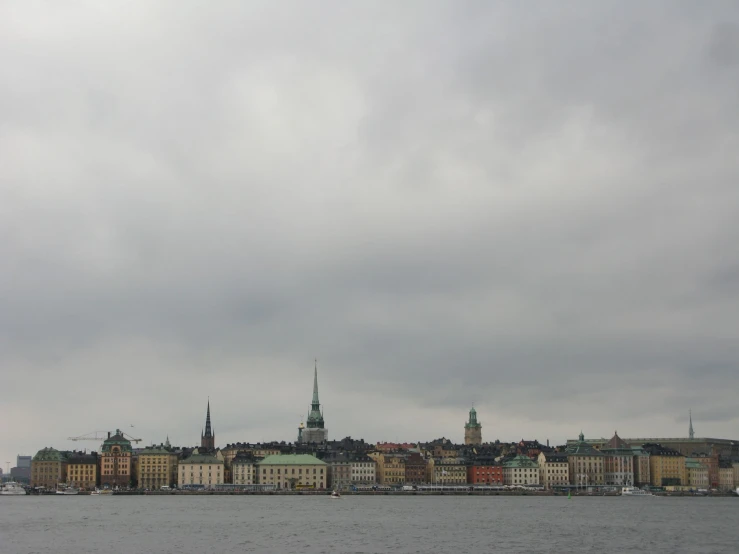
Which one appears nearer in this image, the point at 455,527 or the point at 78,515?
the point at 455,527

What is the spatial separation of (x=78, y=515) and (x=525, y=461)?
104599mm

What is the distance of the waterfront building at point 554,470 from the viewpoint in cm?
18538

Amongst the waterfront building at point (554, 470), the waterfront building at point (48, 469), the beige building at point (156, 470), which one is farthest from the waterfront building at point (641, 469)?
the waterfront building at point (48, 469)

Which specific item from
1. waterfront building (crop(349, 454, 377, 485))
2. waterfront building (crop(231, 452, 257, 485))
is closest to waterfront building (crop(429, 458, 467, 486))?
waterfront building (crop(349, 454, 377, 485))

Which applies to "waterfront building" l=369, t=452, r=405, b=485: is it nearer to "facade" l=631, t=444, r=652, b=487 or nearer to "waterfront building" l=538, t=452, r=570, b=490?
"waterfront building" l=538, t=452, r=570, b=490

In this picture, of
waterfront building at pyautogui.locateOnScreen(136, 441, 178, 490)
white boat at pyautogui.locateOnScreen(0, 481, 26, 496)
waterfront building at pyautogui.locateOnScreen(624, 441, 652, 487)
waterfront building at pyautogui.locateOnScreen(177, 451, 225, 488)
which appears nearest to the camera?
white boat at pyautogui.locateOnScreen(0, 481, 26, 496)

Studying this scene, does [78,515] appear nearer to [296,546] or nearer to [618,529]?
[296,546]

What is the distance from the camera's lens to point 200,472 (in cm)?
18312

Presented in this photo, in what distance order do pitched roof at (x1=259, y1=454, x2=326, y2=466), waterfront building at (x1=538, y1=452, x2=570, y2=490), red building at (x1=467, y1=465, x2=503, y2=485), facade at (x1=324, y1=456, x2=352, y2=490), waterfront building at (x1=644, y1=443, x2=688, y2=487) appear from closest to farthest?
pitched roof at (x1=259, y1=454, x2=326, y2=466) → facade at (x1=324, y1=456, x2=352, y2=490) → waterfront building at (x1=538, y1=452, x2=570, y2=490) → red building at (x1=467, y1=465, x2=503, y2=485) → waterfront building at (x1=644, y1=443, x2=688, y2=487)

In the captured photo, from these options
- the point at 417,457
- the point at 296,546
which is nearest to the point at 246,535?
the point at 296,546

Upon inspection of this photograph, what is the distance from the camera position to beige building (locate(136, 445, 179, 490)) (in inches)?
7338

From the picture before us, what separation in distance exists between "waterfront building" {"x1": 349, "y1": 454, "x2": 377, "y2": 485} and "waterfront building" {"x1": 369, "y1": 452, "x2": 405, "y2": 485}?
159cm

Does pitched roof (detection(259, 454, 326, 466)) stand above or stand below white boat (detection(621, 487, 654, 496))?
above

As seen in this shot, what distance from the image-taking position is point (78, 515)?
95250 millimetres
